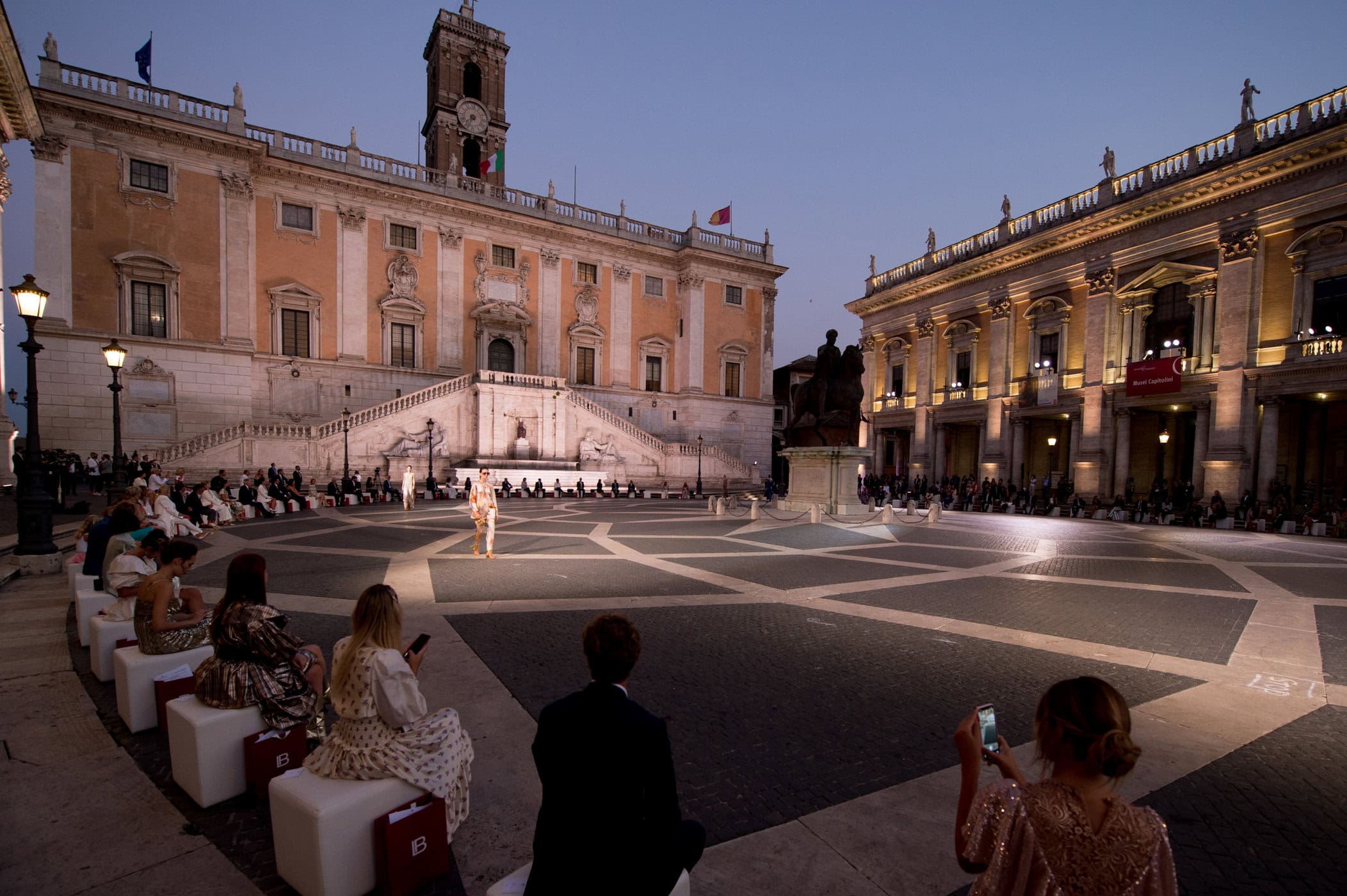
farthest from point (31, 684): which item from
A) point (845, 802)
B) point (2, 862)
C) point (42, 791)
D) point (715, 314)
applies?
point (715, 314)

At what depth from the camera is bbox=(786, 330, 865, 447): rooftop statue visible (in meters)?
19.1

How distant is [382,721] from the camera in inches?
116

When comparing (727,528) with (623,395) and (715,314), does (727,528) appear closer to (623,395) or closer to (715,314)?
(623,395)

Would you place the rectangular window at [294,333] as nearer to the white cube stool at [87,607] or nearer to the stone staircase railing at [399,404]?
the stone staircase railing at [399,404]

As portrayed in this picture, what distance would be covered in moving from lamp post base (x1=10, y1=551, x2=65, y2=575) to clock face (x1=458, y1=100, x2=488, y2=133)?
142 ft

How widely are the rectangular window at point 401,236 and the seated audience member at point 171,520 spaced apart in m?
23.2

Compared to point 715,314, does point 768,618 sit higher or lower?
lower

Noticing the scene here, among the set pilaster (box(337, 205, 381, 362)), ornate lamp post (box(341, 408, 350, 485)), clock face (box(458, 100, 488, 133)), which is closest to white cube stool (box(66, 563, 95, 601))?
ornate lamp post (box(341, 408, 350, 485))

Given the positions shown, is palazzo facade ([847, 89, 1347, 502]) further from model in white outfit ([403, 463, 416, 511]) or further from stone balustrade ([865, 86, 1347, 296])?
model in white outfit ([403, 463, 416, 511])

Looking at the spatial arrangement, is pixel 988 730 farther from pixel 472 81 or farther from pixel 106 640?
pixel 472 81

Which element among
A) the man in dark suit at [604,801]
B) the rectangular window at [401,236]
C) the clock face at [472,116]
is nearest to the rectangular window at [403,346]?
the rectangular window at [401,236]

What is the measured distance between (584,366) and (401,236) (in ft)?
42.1

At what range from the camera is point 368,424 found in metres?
28.2

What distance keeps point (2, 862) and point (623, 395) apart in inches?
1487
